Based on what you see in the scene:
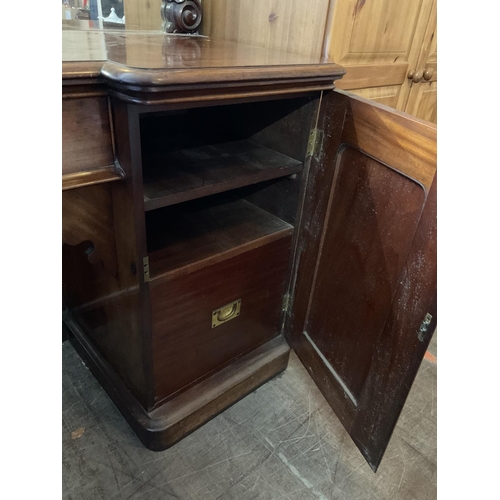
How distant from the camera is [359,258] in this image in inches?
35.6

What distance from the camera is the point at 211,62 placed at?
734 millimetres

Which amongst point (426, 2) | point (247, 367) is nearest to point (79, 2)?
point (426, 2)

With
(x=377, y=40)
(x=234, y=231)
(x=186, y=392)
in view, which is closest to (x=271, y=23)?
(x=377, y=40)

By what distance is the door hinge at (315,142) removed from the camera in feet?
3.07

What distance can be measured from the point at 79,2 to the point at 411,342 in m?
1.19

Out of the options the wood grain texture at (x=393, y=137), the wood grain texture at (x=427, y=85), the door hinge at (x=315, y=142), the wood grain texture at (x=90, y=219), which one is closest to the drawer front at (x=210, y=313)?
the wood grain texture at (x=90, y=219)

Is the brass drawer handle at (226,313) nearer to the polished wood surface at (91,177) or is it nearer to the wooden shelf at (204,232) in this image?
the wooden shelf at (204,232)

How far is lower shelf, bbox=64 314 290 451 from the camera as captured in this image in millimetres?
1069

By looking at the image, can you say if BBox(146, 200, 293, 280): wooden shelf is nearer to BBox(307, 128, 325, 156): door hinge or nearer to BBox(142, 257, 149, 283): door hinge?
BBox(142, 257, 149, 283): door hinge

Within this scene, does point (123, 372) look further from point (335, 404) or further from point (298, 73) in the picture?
point (298, 73)

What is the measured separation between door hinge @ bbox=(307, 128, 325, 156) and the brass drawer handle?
43 cm

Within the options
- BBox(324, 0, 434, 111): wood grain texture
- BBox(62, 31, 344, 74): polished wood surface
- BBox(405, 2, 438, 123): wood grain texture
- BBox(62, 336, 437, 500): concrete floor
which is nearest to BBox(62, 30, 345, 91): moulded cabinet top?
BBox(62, 31, 344, 74): polished wood surface

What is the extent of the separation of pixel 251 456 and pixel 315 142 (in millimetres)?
830

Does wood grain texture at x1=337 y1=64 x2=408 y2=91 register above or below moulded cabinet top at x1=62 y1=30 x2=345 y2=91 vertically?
below
